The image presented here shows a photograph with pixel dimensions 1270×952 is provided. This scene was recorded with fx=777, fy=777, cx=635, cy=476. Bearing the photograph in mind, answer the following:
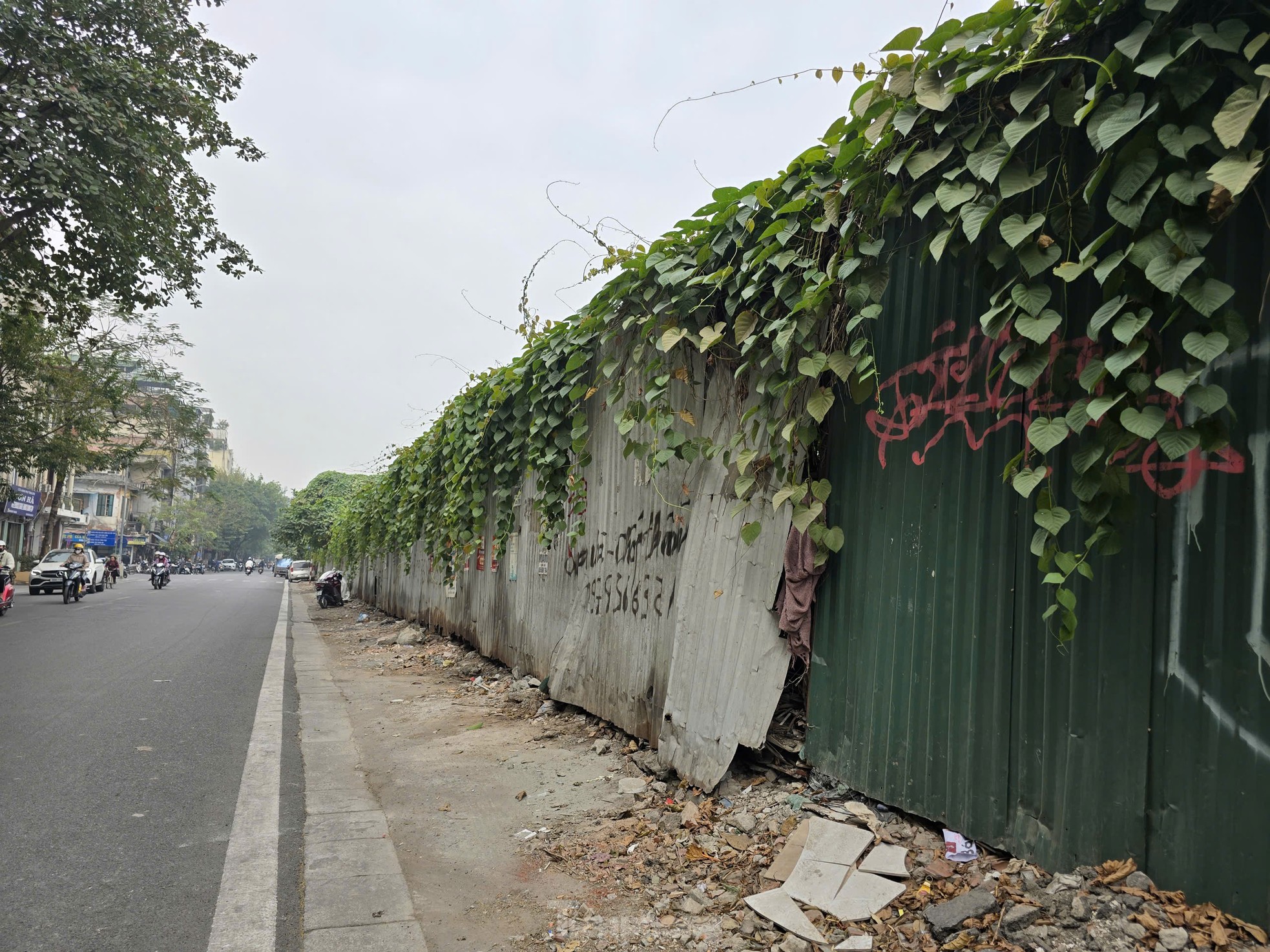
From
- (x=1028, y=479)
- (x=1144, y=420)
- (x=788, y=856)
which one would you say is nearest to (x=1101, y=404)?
(x=1144, y=420)

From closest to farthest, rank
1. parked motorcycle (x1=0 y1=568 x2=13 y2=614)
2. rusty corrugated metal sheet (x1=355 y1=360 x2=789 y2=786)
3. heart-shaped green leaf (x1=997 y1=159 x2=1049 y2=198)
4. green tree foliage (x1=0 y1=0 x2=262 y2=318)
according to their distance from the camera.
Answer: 1. heart-shaped green leaf (x1=997 y1=159 x2=1049 y2=198)
2. rusty corrugated metal sheet (x1=355 y1=360 x2=789 y2=786)
3. green tree foliage (x1=0 y1=0 x2=262 y2=318)
4. parked motorcycle (x1=0 y1=568 x2=13 y2=614)

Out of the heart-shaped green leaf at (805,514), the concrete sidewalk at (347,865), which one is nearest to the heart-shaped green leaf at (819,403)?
the heart-shaped green leaf at (805,514)

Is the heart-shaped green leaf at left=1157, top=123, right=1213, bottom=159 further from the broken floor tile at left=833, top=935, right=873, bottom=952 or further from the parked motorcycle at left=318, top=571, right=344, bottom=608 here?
the parked motorcycle at left=318, top=571, right=344, bottom=608

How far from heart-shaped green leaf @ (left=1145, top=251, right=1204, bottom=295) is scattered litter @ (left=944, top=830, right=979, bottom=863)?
2.16 m

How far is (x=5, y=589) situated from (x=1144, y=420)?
69.5ft

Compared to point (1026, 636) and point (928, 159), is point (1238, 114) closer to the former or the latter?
point (928, 159)

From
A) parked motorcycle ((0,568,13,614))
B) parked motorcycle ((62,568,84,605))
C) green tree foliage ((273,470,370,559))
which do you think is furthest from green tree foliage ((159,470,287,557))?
parked motorcycle ((0,568,13,614))

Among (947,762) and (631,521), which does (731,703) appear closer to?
(947,762)

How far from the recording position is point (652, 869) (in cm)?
368

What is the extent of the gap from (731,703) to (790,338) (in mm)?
2030

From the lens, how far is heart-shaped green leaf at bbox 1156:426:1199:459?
7.13ft

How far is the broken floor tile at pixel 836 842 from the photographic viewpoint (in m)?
3.24

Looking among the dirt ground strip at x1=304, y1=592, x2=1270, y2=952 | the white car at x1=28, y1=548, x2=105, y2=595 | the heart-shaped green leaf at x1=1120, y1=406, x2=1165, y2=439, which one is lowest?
the white car at x1=28, y1=548, x2=105, y2=595

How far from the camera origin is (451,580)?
35.3ft
